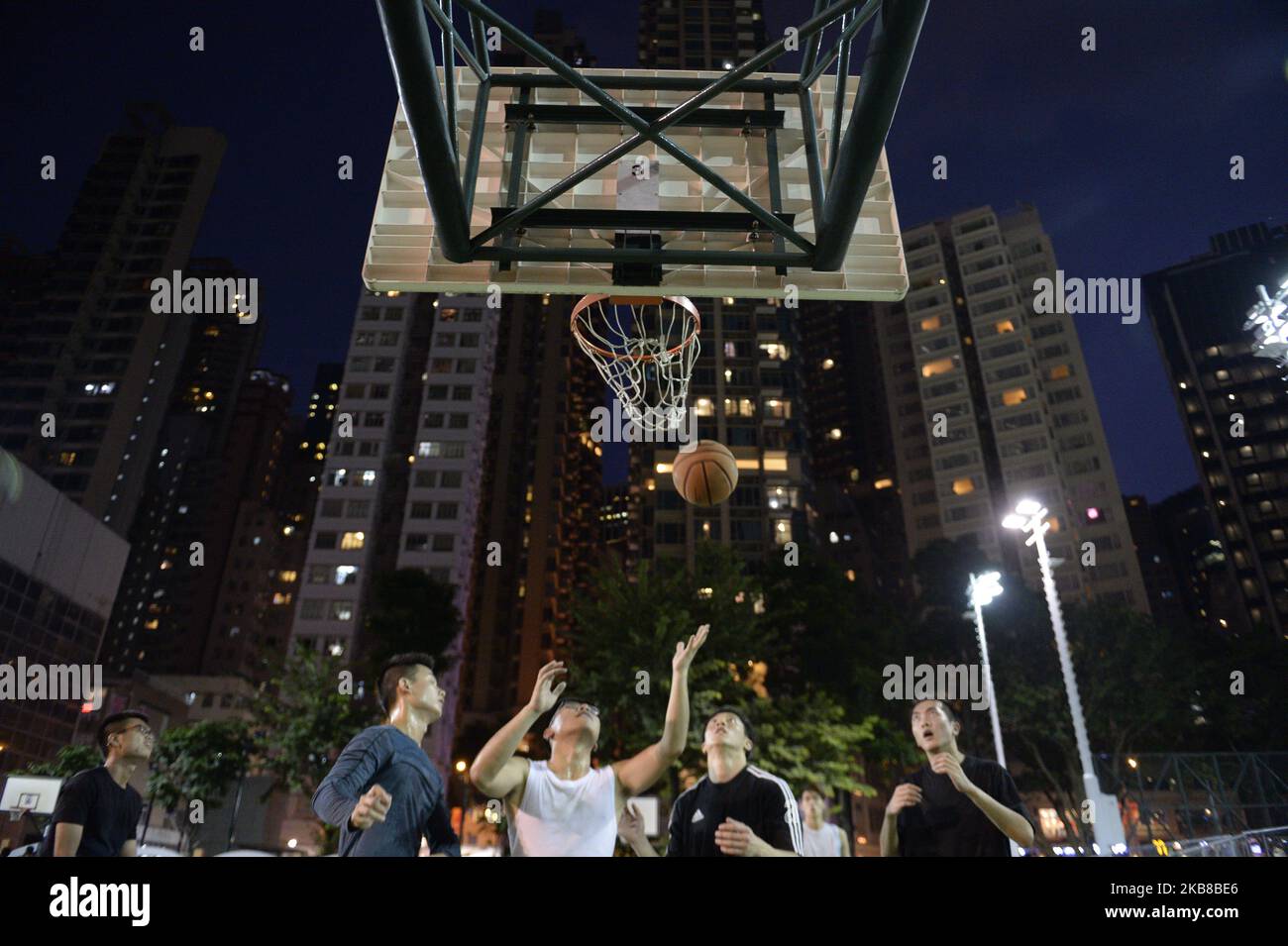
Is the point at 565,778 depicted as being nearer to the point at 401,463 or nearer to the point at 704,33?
the point at 401,463

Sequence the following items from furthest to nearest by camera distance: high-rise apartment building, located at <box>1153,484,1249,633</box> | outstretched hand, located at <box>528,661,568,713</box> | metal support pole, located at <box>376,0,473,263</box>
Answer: high-rise apartment building, located at <box>1153,484,1249,633</box> → outstretched hand, located at <box>528,661,568,713</box> → metal support pole, located at <box>376,0,473,263</box>

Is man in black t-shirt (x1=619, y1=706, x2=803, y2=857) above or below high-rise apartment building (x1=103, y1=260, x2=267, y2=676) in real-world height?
below

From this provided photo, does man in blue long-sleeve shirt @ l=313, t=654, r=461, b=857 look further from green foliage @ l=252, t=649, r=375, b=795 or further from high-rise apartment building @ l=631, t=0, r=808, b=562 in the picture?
high-rise apartment building @ l=631, t=0, r=808, b=562

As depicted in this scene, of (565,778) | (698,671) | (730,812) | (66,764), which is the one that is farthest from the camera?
(66,764)

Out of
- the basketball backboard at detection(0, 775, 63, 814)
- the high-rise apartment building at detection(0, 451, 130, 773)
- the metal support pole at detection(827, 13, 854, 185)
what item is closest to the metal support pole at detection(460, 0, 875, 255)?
the metal support pole at detection(827, 13, 854, 185)

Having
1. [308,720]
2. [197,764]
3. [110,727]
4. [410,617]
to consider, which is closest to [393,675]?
[110,727]

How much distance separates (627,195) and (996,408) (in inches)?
2560

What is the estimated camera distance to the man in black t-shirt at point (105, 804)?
4.46 m

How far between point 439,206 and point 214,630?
305ft

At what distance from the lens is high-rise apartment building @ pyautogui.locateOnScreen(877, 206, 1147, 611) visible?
56750 mm

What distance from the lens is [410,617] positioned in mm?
33156

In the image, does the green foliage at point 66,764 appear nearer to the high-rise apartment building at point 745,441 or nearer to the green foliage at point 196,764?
the green foliage at point 196,764

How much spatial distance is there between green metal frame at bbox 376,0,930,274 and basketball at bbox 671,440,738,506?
3464 millimetres

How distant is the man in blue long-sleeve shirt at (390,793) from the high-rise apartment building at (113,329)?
7019cm
